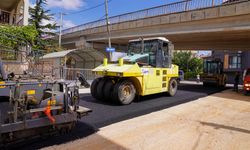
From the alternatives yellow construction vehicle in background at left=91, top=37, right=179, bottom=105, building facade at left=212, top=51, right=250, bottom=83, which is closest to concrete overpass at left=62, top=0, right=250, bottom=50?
yellow construction vehicle in background at left=91, top=37, right=179, bottom=105

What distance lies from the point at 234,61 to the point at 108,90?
35.3m

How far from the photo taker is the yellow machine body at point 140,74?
7566 millimetres

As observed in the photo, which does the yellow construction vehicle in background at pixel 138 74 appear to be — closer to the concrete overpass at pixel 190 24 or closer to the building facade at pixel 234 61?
the concrete overpass at pixel 190 24

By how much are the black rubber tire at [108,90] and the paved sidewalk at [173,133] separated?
1829mm

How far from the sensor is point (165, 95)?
10.7m

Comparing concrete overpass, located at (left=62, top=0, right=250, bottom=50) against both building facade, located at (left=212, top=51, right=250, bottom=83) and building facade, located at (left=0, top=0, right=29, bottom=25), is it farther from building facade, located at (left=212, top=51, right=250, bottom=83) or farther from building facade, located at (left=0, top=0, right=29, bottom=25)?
building facade, located at (left=212, top=51, right=250, bottom=83)

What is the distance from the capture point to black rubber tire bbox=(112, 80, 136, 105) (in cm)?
760

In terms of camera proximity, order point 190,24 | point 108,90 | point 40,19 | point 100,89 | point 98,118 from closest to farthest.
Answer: point 98,118, point 108,90, point 100,89, point 190,24, point 40,19

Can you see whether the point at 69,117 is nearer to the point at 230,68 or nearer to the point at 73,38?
the point at 73,38

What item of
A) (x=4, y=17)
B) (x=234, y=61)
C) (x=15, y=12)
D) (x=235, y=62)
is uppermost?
(x=15, y=12)

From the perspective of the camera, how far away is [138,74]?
25.9ft

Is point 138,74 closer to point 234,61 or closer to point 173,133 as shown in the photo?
point 173,133

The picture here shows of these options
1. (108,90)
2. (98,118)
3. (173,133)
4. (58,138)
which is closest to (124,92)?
(108,90)

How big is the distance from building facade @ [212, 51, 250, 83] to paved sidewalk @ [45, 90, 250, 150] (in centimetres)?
3174
